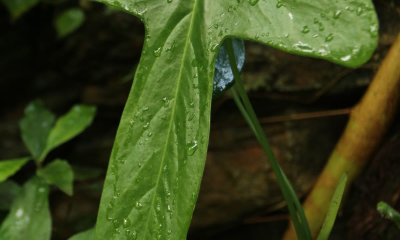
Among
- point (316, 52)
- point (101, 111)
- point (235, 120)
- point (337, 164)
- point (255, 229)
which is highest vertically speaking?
point (316, 52)

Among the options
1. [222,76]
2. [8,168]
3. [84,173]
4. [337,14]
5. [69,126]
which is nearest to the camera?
[337,14]

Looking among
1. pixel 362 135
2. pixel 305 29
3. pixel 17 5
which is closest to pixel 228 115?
pixel 362 135

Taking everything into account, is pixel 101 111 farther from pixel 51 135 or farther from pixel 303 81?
pixel 303 81

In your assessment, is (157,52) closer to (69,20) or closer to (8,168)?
(8,168)

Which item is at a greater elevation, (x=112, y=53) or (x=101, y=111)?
(x=112, y=53)

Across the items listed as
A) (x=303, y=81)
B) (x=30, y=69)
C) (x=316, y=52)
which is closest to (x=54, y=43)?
(x=30, y=69)

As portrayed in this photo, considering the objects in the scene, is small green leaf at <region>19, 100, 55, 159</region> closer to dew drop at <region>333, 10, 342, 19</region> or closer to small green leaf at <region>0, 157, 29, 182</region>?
small green leaf at <region>0, 157, 29, 182</region>
